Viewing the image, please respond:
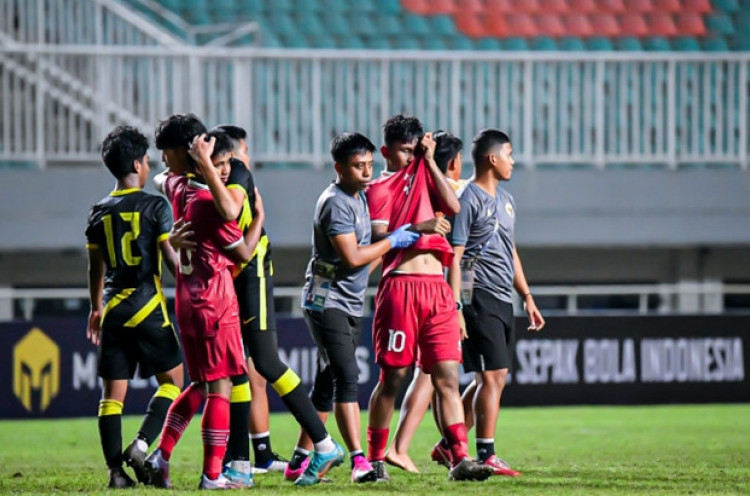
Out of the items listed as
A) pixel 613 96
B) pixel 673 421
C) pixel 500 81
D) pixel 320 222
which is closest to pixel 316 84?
pixel 500 81

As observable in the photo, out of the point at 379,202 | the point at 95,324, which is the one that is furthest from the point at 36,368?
the point at 379,202

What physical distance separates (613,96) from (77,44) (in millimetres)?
5829

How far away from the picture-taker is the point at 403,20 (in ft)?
59.1

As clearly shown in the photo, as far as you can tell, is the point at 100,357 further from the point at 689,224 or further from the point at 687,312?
the point at 689,224

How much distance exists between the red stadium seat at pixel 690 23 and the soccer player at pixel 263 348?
37.7ft

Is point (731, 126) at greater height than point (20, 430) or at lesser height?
greater

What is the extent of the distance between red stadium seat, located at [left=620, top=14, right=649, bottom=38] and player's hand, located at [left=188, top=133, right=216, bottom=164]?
12.0 m

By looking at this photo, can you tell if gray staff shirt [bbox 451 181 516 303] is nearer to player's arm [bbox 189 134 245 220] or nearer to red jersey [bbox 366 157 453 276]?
red jersey [bbox 366 157 453 276]

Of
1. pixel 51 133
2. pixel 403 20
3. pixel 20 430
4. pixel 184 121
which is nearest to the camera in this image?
pixel 184 121

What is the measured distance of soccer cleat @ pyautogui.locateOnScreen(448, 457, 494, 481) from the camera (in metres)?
7.19

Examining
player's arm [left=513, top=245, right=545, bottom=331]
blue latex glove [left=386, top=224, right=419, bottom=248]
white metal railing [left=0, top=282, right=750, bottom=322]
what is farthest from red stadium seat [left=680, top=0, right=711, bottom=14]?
blue latex glove [left=386, top=224, right=419, bottom=248]

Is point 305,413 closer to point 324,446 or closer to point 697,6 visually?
point 324,446

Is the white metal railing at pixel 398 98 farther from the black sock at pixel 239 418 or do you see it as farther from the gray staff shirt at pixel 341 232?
the black sock at pixel 239 418

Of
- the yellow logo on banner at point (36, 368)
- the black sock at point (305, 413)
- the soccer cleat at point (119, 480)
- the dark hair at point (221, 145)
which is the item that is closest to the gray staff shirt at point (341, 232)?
the black sock at point (305, 413)
